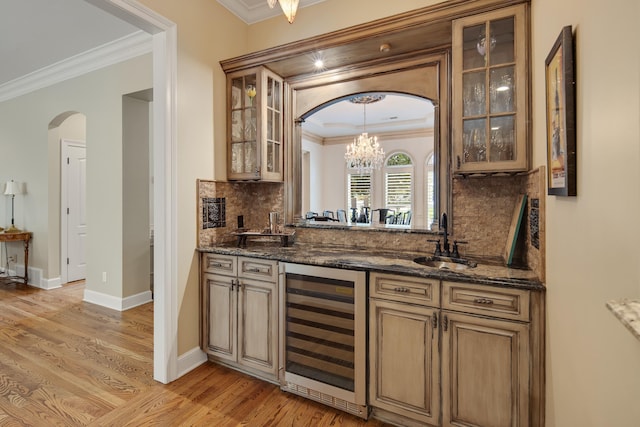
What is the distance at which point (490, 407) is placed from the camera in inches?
67.1

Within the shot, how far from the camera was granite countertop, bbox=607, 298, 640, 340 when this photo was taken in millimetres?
559

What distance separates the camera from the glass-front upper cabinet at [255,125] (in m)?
2.83

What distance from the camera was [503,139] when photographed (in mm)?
1988

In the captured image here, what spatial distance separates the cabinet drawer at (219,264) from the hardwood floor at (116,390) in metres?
0.81

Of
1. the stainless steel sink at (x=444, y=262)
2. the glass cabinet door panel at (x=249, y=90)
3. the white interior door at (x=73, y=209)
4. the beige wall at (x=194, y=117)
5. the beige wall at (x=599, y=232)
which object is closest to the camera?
the beige wall at (x=599, y=232)

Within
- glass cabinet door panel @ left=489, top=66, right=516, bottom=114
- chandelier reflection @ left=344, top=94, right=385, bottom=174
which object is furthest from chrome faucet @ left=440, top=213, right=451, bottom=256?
chandelier reflection @ left=344, top=94, right=385, bottom=174

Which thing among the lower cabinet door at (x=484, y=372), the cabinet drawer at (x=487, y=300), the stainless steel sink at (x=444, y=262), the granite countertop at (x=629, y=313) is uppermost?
the granite countertop at (x=629, y=313)

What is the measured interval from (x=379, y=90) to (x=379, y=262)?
1503 millimetres

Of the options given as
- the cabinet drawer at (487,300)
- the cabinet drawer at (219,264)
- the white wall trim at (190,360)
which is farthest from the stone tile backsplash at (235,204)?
the cabinet drawer at (487,300)

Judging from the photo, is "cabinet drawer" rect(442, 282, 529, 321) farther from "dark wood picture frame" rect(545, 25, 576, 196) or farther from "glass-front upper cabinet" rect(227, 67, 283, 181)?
"glass-front upper cabinet" rect(227, 67, 283, 181)

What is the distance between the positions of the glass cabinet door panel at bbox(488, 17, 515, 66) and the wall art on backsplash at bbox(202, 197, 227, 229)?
2358mm

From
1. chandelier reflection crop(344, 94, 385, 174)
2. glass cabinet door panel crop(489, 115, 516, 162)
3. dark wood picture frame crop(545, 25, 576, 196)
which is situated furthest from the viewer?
chandelier reflection crop(344, 94, 385, 174)

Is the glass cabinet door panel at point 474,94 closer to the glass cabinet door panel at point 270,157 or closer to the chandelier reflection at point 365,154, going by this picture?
the glass cabinet door panel at point 270,157

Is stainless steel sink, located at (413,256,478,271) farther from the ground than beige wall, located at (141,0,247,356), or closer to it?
closer to it
